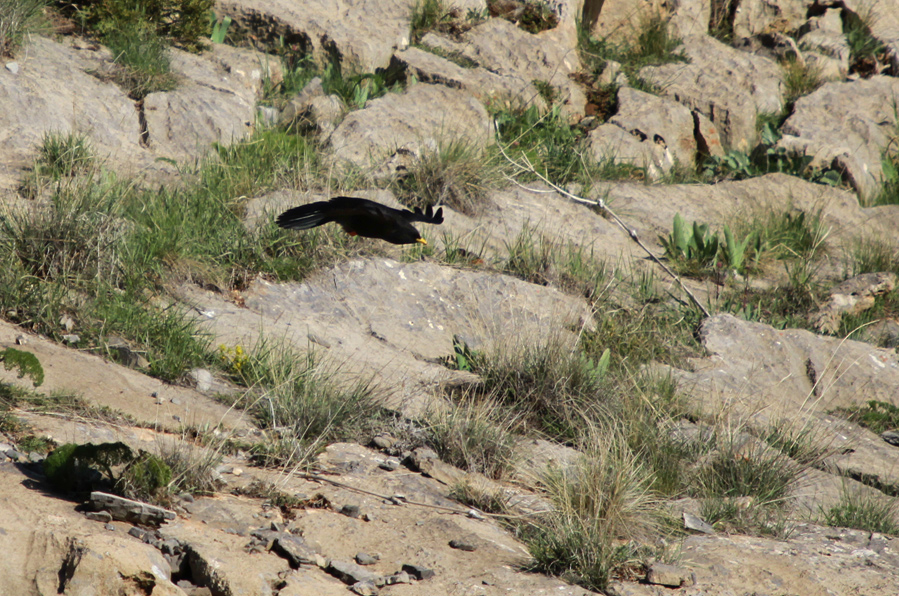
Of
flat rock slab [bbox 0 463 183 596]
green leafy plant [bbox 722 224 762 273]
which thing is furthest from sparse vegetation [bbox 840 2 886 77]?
flat rock slab [bbox 0 463 183 596]

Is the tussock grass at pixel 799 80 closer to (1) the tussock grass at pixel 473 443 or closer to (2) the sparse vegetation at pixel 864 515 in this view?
(2) the sparse vegetation at pixel 864 515

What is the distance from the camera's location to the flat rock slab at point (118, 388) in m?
3.95

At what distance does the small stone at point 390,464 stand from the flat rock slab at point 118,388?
0.68m

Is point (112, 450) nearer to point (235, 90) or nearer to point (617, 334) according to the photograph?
point (617, 334)

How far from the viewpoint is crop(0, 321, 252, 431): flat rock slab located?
3.95m

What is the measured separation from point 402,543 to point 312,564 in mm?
430

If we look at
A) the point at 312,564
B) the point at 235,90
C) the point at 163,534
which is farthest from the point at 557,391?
the point at 235,90

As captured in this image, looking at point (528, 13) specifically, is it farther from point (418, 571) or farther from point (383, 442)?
point (418, 571)

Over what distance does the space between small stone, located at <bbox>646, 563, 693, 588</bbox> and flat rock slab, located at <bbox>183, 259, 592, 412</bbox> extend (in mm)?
1806

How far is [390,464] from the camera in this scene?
412cm

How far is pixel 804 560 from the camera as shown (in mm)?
3584

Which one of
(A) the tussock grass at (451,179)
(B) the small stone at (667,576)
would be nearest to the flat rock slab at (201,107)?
(A) the tussock grass at (451,179)

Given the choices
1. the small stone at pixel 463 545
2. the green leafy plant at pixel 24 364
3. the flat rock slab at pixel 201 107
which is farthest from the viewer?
the flat rock slab at pixel 201 107

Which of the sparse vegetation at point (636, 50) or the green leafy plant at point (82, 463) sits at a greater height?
the sparse vegetation at point (636, 50)
